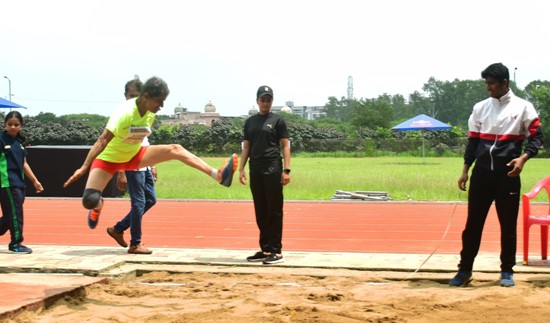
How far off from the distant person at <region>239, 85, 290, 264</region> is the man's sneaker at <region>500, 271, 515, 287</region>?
2090 millimetres

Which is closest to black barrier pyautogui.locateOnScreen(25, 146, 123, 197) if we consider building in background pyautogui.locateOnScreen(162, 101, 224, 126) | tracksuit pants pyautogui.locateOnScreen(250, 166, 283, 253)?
tracksuit pants pyautogui.locateOnScreen(250, 166, 283, 253)

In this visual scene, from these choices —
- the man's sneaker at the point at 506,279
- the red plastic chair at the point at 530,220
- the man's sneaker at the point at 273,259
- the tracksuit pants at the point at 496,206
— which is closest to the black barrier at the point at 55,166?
the man's sneaker at the point at 273,259

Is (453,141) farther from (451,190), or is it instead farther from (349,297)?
(349,297)

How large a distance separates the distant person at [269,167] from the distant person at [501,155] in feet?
6.03

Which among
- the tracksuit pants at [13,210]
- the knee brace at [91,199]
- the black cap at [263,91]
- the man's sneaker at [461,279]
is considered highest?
the black cap at [263,91]

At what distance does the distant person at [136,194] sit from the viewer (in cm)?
754

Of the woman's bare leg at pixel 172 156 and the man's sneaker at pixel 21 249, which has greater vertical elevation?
the woman's bare leg at pixel 172 156

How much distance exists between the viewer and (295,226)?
11133mm

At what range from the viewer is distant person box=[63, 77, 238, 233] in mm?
6066

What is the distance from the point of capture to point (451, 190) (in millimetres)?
18000

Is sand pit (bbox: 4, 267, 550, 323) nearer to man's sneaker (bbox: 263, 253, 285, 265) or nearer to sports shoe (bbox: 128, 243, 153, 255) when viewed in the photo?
man's sneaker (bbox: 263, 253, 285, 265)

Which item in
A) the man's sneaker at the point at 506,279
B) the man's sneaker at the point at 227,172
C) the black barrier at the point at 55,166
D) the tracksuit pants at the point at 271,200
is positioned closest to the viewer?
the man's sneaker at the point at 506,279

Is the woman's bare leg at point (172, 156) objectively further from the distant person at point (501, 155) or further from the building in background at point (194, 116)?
the building in background at point (194, 116)

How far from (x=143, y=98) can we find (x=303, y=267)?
2.11 m
